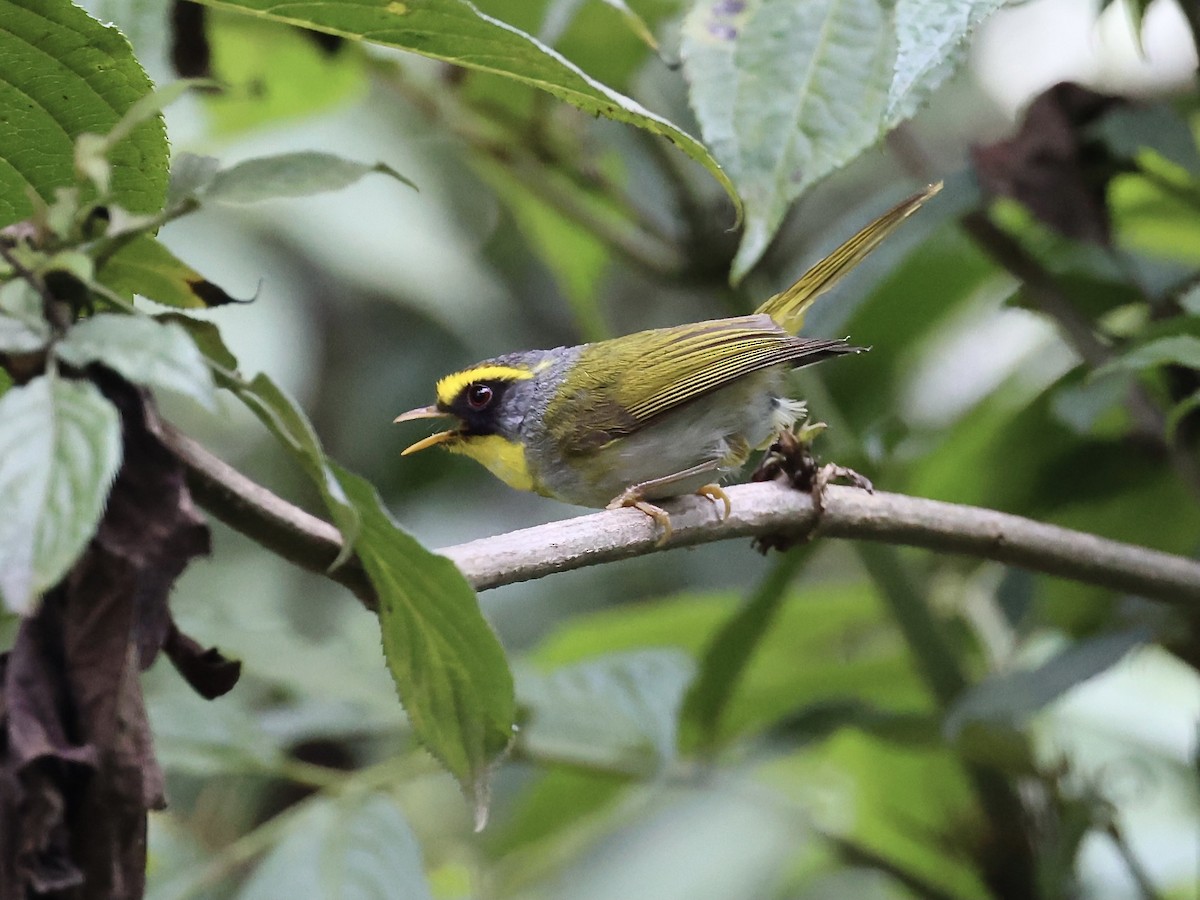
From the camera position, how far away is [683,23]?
1.48m

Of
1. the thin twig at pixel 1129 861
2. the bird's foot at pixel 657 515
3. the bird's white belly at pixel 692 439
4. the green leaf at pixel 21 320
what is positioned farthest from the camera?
the bird's white belly at pixel 692 439

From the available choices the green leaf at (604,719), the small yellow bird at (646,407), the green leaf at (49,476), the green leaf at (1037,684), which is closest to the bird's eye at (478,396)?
the small yellow bird at (646,407)

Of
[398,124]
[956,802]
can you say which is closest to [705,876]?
[956,802]

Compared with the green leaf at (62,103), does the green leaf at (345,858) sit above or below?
below

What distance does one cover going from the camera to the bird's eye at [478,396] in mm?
2547

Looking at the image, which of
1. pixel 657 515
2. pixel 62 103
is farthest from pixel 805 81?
pixel 62 103

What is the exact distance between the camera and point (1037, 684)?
194 cm

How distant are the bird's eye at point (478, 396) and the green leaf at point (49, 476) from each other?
66.8 inches

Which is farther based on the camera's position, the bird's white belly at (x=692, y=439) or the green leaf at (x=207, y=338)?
the bird's white belly at (x=692, y=439)

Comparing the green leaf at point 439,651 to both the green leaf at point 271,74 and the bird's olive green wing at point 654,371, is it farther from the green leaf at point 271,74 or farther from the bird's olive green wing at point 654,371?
the green leaf at point 271,74

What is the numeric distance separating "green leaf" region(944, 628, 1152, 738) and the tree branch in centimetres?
28

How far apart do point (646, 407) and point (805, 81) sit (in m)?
1.11

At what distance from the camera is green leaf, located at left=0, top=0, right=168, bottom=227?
1.14 metres

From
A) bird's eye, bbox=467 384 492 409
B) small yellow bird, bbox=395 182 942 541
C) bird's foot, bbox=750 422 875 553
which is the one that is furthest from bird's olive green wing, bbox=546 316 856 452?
bird's foot, bbox=750 422 875 553
